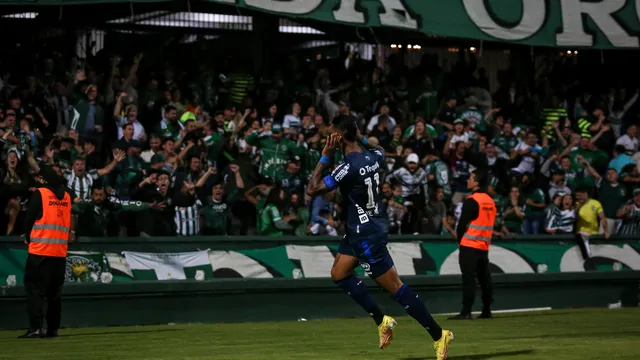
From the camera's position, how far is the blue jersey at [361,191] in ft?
34.5

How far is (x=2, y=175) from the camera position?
56.9ft

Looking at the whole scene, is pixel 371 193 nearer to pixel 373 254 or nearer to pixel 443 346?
pixel 373 254

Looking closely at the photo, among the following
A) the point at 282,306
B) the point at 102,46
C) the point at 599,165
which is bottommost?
the point at 282,306

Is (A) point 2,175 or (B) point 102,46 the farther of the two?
(B) point 102,46

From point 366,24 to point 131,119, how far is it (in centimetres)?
481

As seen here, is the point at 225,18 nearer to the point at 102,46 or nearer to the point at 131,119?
the point at 102,46

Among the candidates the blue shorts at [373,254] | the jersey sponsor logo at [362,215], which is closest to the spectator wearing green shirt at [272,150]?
the jersey sponsor logo at [362,215]

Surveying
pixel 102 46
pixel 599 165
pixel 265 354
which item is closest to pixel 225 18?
pixel 102 46

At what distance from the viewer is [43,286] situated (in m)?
13.7

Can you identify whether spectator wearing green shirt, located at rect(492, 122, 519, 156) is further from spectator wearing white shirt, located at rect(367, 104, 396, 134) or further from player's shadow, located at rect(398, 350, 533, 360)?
player's shadow, located at rect(398, 350, 533, 360)

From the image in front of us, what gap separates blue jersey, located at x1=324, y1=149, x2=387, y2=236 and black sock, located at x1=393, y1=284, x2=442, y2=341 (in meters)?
0.67

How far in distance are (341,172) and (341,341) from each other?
316cm

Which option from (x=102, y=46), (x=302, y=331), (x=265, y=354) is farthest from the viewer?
(x=102, y=46)

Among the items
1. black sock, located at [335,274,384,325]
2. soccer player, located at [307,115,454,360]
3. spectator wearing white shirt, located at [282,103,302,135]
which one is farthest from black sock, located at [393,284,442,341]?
spectator wearing white shirt, located at [282,103,302,135]
